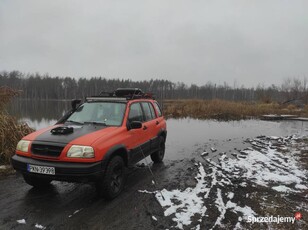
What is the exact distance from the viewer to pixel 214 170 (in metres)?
7.14

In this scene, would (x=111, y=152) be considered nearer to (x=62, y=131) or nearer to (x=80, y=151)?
(x=80, y=151)

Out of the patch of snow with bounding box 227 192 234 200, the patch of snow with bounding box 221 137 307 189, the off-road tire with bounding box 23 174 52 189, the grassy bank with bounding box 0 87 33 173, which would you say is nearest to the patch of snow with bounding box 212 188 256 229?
the patch of snow with bounding box 227 192 234 200

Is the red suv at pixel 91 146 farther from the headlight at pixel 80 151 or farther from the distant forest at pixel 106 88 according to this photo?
the distant forest at pixel 106 88

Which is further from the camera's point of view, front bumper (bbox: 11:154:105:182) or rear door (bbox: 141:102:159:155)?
rear door (bbox: 141:102:159:155)

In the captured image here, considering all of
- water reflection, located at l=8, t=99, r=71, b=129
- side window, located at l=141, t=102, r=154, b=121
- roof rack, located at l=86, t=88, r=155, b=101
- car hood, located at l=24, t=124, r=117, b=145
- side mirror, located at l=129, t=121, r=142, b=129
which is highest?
roof rack, located at l=86, t=88, r=155, b=101

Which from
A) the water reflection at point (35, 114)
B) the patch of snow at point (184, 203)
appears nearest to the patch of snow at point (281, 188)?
the patch of snow at point (184, 203)

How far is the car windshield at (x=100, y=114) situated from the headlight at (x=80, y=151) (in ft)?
3.68

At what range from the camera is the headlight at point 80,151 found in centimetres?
436

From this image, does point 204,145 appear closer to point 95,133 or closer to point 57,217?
point 95,133

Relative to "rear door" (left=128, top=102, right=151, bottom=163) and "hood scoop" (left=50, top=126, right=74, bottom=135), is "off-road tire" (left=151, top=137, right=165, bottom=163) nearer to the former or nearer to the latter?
"rear door" (left=128, top=102, right=151, bottom=163)

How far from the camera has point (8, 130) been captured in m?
7.67

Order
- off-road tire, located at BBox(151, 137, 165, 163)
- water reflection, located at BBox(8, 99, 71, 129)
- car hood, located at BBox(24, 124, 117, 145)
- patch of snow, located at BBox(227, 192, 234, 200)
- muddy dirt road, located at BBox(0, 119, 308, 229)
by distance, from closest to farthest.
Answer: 1. muddy dirt road, located at BBox(0, 119, 308, 229)
2. car hood, located at BBox(24, 124, 117, 145)
3. patch of snow, located at BBox(227, 192, 234, 200)
4. off-road tire, located at BBox(151, 137, 165, 163)
5. water reflection, located at BBox(8, 99, 71, 129)

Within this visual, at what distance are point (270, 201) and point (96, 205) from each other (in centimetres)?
325

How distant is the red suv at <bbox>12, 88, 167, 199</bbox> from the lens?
4.36 m
